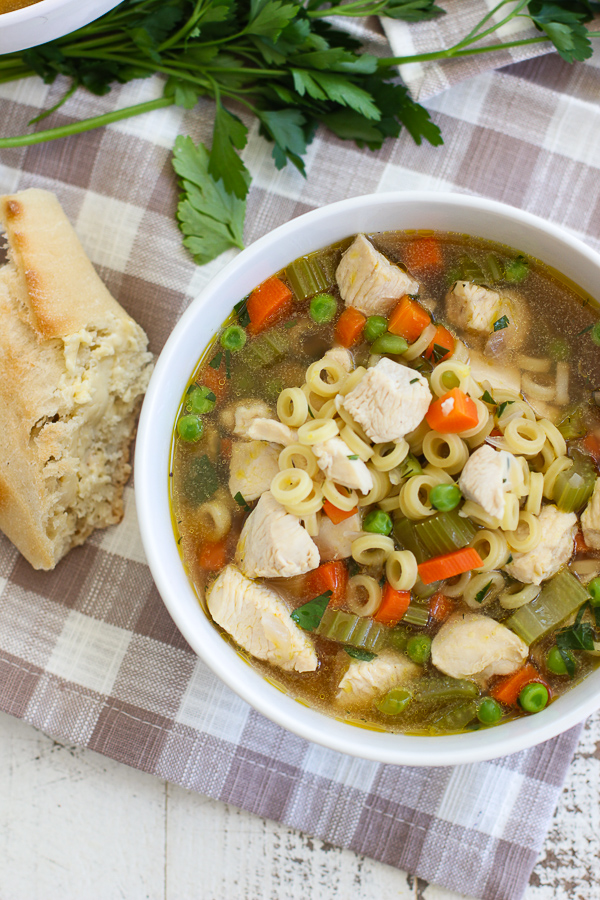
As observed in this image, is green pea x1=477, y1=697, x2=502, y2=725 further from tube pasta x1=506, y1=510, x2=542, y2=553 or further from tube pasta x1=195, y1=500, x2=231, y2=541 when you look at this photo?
tube pasta x1=195, y1=500, x2=231, y2=541

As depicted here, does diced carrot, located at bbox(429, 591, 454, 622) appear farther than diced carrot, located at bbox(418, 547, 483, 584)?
Yes

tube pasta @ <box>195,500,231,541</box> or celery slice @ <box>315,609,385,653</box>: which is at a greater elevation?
tube pasta @ <box>195,500,231,541</box>

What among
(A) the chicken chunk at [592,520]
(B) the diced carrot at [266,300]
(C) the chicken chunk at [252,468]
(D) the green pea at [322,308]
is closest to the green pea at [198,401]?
(C) the chicken chunk at [252,468]

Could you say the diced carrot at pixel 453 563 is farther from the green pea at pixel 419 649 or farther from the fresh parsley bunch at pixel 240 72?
the fresh parsley bunch at pixel 240 72

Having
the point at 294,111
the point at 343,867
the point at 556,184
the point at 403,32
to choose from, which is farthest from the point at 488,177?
the point at 343,867

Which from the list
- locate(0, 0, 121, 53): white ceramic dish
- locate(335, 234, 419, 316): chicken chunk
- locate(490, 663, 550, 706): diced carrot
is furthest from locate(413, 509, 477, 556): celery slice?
locate(0, 0, 121, 53): white ceramic dish

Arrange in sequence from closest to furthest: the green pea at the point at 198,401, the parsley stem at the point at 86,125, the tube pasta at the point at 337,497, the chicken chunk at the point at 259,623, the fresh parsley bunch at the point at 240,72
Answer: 1. the tube pasta at the point at 337,497
2. the chicken chunk at the point at 259,623
3. the green pea at the point at 198,401
4. the fresh parsley bunch at the point at 240,72
5. the parsley stem at the point at 86,125

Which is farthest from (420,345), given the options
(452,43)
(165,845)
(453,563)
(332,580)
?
(165,845)
